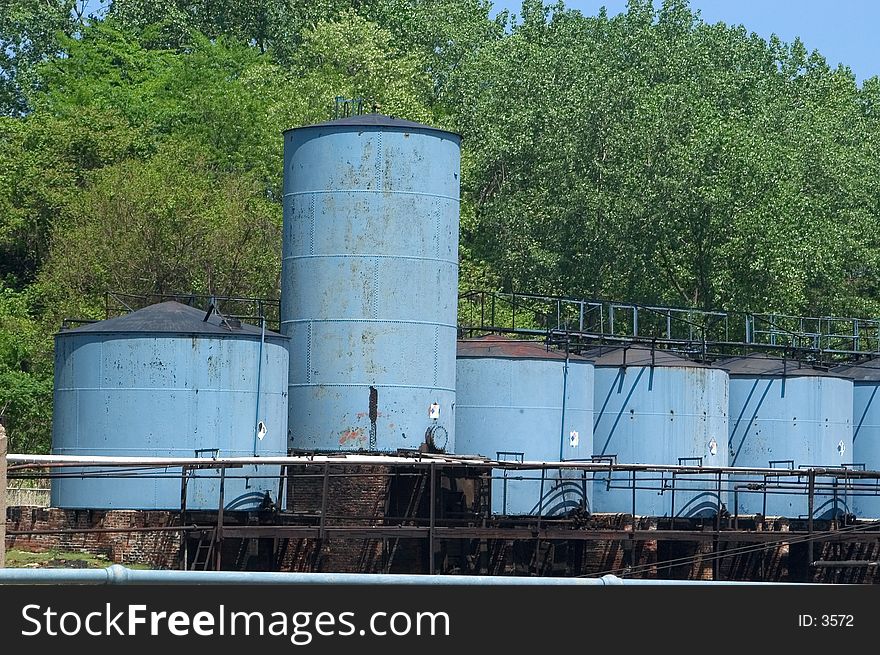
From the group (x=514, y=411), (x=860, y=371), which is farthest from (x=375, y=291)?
(x=860, y=371)

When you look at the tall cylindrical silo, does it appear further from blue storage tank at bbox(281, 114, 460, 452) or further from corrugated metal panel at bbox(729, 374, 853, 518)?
blue storage tank at bbox(281, 114, 460, 452)

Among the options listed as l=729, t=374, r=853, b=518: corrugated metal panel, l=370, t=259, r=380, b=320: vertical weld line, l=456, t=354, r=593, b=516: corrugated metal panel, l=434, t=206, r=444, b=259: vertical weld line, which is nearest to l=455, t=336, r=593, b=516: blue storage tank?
l=456, t=354, r=593, b=516: corrugated metal panel

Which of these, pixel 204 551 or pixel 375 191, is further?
pixel 375 191

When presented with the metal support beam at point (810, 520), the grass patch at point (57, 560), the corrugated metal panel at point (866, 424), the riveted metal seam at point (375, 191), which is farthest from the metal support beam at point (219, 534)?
the corrugated metal panel at point (866, 424)

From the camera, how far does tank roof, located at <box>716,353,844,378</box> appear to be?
40688 mm

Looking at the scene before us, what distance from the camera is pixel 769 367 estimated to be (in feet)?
136

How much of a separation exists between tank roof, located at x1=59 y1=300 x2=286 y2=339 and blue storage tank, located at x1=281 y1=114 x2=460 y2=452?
51.9 inches

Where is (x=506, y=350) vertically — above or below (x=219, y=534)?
above

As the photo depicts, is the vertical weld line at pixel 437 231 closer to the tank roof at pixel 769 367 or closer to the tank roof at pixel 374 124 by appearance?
the tank roof at pixel 374 124

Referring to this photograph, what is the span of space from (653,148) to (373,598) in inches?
1996

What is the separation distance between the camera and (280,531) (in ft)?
85.4

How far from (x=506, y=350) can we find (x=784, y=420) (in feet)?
32.5

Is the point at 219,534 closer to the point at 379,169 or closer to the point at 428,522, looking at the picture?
the point at 428,522

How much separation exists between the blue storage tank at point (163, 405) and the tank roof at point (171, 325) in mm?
35
